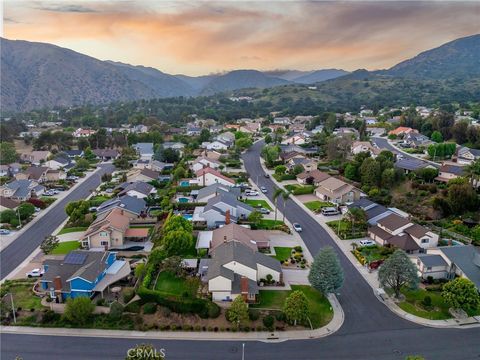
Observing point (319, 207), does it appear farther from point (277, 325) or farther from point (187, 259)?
point (277, 325)

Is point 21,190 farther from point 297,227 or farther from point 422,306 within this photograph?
point 422,306

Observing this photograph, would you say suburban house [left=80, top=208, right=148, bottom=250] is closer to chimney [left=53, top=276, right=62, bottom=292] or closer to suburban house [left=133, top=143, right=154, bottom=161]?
chimney [left=53, top=276, right=62, bottom=292]

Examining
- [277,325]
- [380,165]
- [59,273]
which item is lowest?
[277,325]

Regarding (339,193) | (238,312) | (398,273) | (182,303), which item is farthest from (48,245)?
(339,193)

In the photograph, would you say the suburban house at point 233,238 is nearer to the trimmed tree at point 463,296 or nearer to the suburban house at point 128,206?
the suburban house at point 128,206

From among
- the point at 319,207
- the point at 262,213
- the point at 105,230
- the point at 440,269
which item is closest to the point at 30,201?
the point at 105,230
